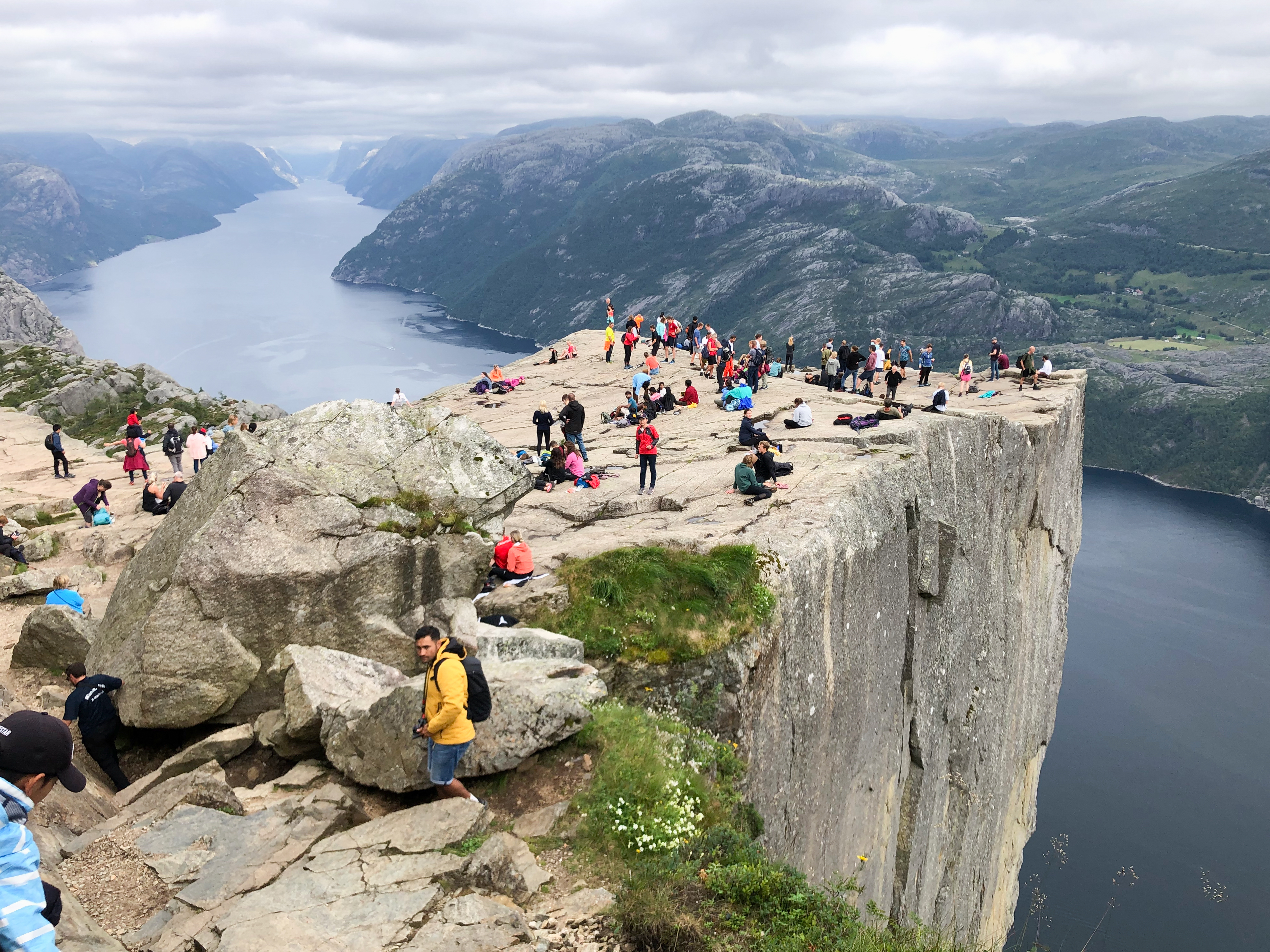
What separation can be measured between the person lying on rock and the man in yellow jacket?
4285 millimetres

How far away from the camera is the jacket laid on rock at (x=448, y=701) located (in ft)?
34.2

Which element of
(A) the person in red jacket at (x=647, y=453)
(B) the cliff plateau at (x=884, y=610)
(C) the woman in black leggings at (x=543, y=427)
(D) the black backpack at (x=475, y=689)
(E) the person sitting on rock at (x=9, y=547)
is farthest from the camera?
(C) the woman in black leggings at (x=543, y=427)

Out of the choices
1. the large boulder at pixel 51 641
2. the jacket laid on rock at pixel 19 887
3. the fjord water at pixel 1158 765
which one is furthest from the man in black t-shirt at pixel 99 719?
the fjord water at pixel 1158 765

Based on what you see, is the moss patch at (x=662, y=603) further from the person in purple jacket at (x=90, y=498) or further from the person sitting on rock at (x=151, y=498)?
the person in purple jacket at (x=90, y=498)

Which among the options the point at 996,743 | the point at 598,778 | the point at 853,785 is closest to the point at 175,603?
the point at 598,778

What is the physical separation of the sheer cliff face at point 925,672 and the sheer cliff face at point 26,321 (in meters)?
117

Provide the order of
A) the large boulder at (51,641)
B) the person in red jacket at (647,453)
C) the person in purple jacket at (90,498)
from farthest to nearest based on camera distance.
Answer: the person in purple jacket at (90,498)
the person in red jacket at (647,453)
the large boulder at (51,641)

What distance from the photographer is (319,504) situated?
1498 cm

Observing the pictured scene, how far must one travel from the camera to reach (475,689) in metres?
10.7

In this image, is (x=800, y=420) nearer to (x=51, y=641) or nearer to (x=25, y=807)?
(x=51, y=641)

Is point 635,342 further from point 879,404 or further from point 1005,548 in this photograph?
point 1005,548

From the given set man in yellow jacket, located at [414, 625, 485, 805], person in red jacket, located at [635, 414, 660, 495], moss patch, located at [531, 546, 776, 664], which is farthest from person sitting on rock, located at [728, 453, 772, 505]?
man in yellow jacket, located at [414, 625, 485, 805]

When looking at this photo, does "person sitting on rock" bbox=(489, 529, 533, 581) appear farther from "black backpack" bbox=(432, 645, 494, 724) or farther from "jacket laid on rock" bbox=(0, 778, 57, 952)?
"jacket laid on rock" bbox=(0, 778, 57, 952)

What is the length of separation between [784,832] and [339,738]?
9736 millimetres
